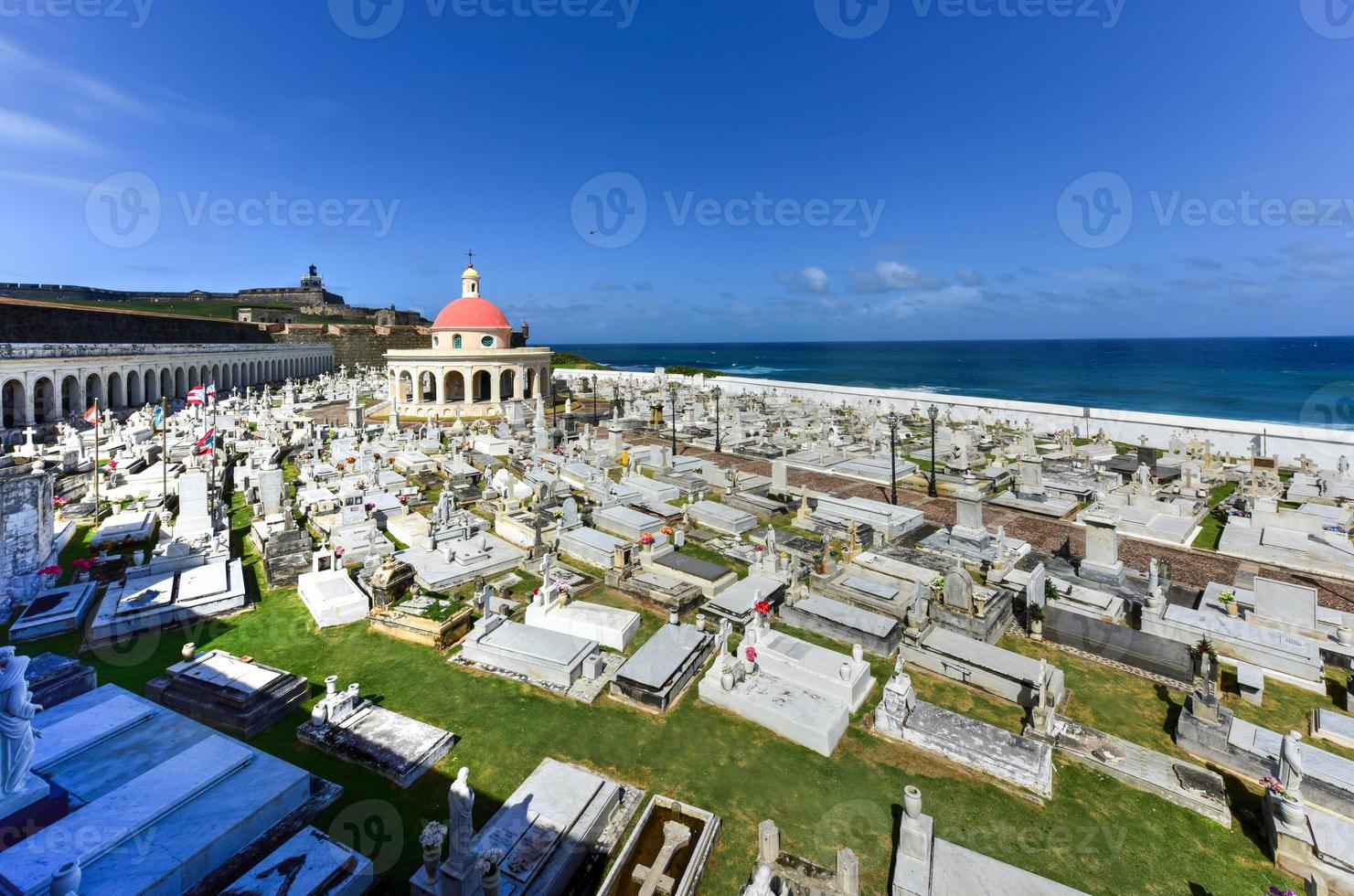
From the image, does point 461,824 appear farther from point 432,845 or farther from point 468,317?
point 468,317

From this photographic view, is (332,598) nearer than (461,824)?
No

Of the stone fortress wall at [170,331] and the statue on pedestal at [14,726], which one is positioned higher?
the stone fortress wall at [170,331]

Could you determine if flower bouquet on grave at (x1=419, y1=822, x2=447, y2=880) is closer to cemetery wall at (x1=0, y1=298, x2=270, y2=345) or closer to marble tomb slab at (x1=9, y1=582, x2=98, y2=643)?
marble tomb slab at (x1=9, y1=582, x2=98, y2=643)

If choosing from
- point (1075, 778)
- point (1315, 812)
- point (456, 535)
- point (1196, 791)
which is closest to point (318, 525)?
point (456, 535)

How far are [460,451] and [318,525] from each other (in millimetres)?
8155

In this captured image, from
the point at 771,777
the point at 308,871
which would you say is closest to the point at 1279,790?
the point at 771,777

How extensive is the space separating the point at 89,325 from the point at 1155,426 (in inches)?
2227

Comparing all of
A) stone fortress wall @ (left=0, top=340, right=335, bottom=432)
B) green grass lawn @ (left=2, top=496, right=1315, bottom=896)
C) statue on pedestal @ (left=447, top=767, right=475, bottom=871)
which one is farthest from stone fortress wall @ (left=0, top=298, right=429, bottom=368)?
statue on pedestal @ (left=447, top=767, right=475, bottom=871)

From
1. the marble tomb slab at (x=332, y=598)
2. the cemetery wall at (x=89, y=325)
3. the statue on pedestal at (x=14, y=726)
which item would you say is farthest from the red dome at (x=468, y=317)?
the statue on pedestal at (x=14, y=726)

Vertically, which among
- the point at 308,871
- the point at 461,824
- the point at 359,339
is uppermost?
the point at 359,339

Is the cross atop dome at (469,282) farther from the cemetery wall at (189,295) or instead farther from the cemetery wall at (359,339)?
the cemetery wall at (189,295)

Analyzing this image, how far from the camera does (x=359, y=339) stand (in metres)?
63.7

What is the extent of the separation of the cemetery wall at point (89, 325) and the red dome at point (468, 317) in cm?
1838

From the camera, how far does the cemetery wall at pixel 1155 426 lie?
21.2 meters
